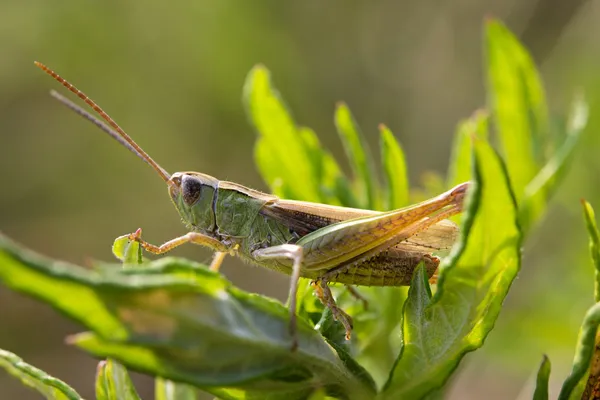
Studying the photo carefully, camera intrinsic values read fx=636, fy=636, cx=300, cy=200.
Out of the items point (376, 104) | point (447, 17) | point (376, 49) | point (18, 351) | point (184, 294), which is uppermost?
point (447, 17)

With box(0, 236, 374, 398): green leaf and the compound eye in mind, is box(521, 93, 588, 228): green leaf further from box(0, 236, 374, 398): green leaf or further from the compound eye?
box(0, 236, 374, 398): green leaf

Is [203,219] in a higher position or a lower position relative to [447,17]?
lower

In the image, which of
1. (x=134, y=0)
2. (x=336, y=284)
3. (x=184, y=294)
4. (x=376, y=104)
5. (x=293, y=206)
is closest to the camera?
(x=184, y=294)

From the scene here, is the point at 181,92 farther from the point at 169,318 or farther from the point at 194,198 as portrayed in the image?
the point at 169,318

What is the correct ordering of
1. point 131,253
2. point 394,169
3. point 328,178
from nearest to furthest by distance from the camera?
point 131,253
point 394,169
point 328,178

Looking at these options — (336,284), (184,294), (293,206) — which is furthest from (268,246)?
(184,294)

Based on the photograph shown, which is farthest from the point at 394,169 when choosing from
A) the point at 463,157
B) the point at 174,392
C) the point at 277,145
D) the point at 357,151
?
the point at 174,392

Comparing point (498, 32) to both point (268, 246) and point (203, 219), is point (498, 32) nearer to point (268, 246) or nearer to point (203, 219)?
point (268, 246)
